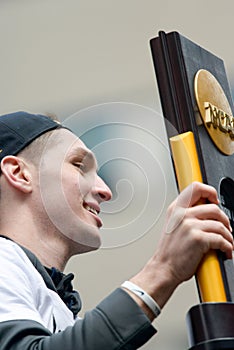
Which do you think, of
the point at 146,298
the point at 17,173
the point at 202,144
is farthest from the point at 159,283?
the point at 17,173

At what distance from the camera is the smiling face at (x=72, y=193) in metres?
1.26

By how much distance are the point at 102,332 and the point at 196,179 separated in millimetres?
188

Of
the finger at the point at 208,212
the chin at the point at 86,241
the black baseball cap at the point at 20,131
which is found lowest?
the chin at the point at 86,241

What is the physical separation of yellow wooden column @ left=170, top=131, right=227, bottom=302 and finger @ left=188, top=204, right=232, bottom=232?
30 mm

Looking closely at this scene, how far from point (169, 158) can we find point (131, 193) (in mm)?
65

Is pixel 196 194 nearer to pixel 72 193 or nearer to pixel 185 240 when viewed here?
pixel 185 240

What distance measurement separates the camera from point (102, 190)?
1.23 m

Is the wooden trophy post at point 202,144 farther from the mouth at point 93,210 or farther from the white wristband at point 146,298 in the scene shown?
the mouth at point 93,210

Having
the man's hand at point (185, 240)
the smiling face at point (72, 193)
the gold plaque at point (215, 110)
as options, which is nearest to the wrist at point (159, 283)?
the man's hand at point (185, 240)

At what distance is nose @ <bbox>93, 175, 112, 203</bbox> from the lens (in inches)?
46.3

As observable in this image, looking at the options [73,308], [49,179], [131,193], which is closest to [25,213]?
[49,179]

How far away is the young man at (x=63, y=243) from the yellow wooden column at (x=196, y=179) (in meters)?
0.02

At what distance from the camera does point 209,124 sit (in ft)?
3.25

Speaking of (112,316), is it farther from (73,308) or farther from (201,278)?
(73,308)
